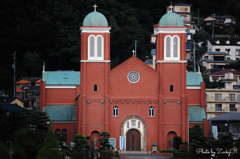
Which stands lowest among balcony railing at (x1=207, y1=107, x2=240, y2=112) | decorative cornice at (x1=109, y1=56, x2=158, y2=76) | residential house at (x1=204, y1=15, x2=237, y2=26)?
balcony railing at (x1=207, y1=107, x2=240, y2=112)

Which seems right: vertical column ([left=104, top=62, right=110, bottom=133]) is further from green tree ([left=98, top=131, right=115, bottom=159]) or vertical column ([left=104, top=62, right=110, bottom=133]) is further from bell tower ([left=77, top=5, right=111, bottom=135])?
green tree ([left=98, top=131, right=115, bottom=159])

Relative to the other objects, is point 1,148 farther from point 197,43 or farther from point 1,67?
point 197,43

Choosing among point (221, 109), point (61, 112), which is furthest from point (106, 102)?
point (221, 109)

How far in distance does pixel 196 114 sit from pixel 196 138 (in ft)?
23.1

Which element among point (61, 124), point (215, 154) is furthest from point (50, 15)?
point (215, 154)

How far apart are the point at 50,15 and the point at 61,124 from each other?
130ft

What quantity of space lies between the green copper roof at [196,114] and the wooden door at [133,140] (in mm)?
6575

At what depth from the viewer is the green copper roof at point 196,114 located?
51.5 meters

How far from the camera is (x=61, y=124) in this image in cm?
5128

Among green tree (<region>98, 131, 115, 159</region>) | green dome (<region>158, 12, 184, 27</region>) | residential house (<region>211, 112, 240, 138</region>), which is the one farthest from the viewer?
residential house (<region>211, 112, 240, 138</region>)

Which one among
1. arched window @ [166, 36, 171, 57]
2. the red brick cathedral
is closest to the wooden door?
the red brick cathedral

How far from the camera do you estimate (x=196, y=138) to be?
4538 cm

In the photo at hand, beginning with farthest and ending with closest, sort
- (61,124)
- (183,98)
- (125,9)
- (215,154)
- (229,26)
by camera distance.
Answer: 1. (229,26)
2. (125,9)
3. (61,124)
4. (183,98)
5. (215,154)

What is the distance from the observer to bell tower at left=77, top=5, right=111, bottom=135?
47.4 metres
